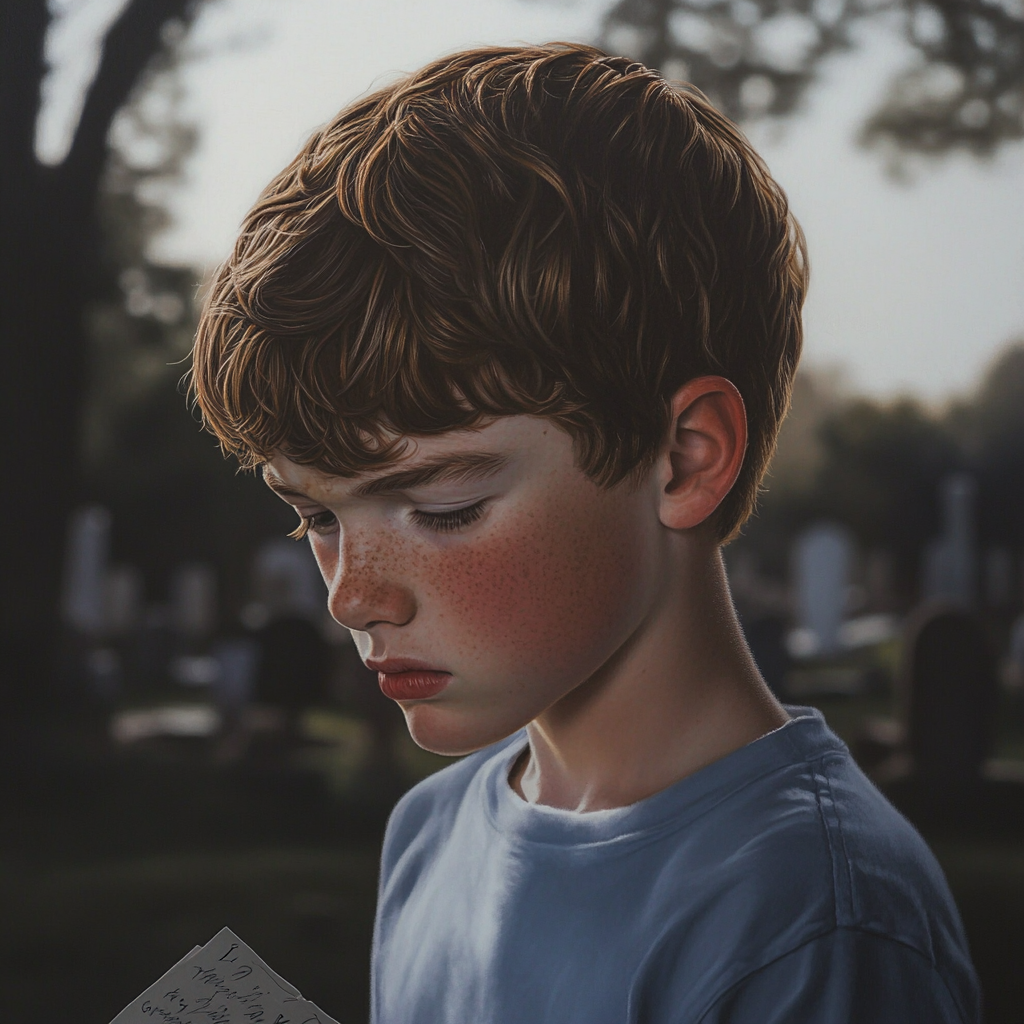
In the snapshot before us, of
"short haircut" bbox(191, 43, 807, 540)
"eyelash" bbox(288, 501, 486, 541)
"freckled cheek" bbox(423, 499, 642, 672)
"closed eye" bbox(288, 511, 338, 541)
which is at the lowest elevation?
"freckled cheek" bbox(423, 499, 642, 672)

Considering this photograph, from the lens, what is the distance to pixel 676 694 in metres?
0.56

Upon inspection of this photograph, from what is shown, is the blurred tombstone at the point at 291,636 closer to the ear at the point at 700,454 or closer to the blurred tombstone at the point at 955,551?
the blurred tombstone at the point at 955,551

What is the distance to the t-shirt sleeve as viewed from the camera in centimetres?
45

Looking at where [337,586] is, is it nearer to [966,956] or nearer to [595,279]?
[595,279]

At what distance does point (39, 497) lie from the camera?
6.00ft

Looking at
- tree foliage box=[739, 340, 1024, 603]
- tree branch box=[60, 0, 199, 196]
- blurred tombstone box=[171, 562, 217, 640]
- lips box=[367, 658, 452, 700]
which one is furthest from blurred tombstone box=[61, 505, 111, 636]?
lips box=[367, 658, 452, 700]

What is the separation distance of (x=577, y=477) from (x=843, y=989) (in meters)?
0.25

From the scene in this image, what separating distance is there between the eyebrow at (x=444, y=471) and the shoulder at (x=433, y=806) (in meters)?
0.24

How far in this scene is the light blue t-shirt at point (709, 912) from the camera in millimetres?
460

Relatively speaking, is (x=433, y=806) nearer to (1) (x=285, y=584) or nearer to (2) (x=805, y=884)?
(2) (x=805, y=884)

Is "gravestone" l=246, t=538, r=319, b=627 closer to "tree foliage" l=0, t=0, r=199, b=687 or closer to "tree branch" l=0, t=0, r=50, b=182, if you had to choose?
"tree foliage" l=0, t=0, r=199, b=687

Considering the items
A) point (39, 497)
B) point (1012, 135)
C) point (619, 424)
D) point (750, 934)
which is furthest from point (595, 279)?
point (39, 497)

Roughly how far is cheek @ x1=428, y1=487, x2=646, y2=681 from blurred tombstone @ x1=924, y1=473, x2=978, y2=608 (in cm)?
135

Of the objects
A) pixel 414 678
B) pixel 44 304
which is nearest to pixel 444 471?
pixel 414 678
